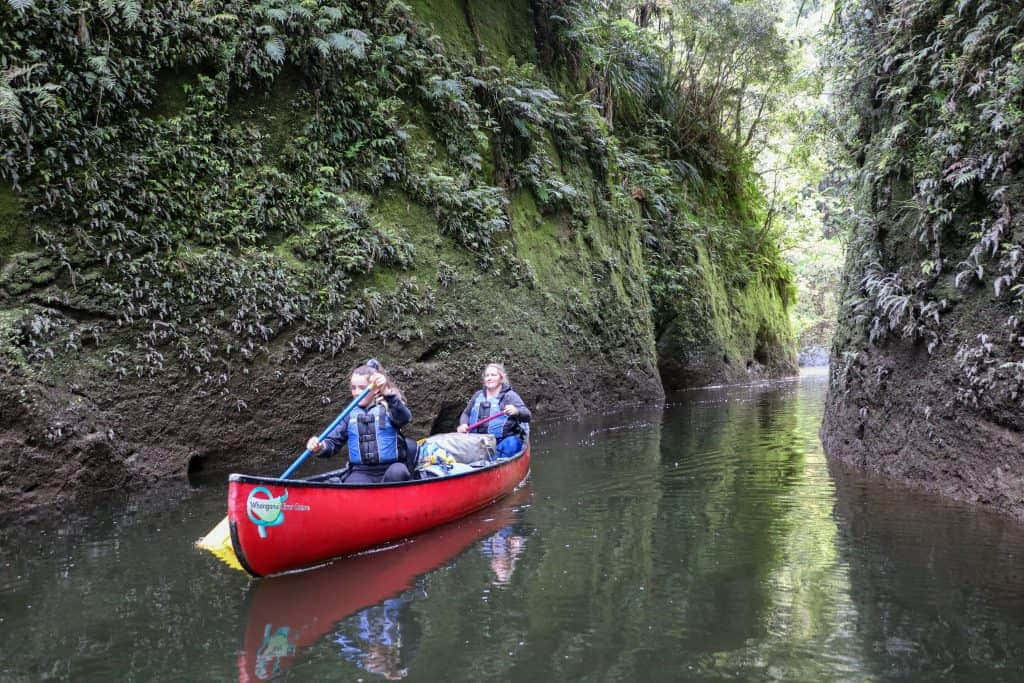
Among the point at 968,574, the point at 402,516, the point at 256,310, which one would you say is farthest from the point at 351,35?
the point at 968,574

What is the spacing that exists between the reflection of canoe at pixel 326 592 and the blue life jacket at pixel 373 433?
0.84 metres

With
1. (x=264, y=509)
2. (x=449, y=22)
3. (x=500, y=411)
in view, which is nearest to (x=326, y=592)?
(x=264, y=509)

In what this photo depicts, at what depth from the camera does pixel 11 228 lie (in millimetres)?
7703

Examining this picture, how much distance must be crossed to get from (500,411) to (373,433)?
95.1 inches

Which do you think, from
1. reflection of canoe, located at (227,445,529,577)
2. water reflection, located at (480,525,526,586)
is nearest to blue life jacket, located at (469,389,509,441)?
reflection of canoe, located at (227,445,529,577)

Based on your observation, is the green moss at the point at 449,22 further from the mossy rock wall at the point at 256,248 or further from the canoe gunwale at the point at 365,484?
the canoe gunwale at the point at 365,484

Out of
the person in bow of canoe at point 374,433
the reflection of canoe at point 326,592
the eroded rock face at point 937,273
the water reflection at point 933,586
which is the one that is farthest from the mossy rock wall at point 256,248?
the water reflection at point 933,586

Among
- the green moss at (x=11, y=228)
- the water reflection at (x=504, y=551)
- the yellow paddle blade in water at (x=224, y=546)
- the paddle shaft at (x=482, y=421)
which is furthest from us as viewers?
the paddle shaft at (x=482, y=421)

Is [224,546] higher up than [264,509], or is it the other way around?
[264,509]

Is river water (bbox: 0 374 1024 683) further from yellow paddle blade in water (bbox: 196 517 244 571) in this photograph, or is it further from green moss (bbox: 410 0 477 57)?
green moss (bbox: 410 0 477 57)

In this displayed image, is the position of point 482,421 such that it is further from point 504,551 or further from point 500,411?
point 504,551

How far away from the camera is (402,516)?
6.13 meters

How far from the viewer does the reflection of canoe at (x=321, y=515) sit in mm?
4949

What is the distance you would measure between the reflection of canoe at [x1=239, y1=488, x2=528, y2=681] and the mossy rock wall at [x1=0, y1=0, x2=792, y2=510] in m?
3.72
